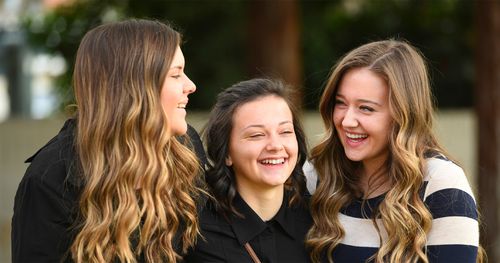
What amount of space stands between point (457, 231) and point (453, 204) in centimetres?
10

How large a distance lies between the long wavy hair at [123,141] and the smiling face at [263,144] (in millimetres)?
370

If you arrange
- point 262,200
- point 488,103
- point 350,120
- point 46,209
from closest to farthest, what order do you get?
point 46,209, point 350,120, point 262,200, point 488,103

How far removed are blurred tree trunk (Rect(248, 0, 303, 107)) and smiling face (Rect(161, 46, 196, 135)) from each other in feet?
15.0

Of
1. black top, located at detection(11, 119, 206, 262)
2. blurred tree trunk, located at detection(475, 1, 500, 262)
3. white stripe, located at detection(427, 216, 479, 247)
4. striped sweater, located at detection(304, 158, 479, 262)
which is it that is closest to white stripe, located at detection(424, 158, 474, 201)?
striped sweater, located at detection(304, 158, 479, 262)

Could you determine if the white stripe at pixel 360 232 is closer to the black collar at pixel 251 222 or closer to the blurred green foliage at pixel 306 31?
the black collar at pixel 251 222

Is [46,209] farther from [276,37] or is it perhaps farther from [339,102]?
[276,37]

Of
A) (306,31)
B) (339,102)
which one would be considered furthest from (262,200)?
(306,31)

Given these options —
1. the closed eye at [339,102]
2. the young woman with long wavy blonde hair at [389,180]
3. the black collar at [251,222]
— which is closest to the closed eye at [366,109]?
the young woman with long wavy blonde hair at [389,180]

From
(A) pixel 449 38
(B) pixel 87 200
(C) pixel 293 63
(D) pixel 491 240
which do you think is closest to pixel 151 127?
(B) pixel 87 200

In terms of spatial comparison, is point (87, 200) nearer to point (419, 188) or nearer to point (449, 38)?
point (419, 188)

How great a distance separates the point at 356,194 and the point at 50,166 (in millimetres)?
1255

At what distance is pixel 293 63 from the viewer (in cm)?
772

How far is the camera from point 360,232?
3219 mm

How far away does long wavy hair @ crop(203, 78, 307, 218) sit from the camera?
3.29m
